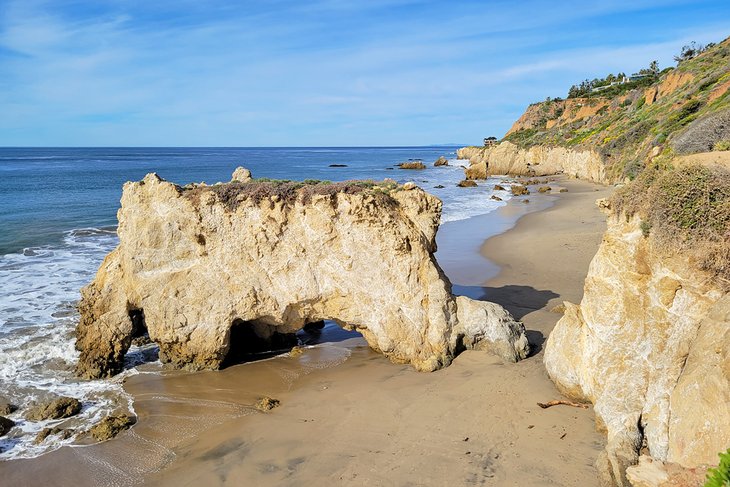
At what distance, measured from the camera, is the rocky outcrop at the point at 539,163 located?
5622 cm

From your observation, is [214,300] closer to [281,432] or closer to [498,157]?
[281,432]

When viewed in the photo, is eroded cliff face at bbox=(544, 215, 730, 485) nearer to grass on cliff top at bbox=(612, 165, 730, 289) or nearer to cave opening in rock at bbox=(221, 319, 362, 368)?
grass on cliff top at bbox=(612, 165, 730, 289)

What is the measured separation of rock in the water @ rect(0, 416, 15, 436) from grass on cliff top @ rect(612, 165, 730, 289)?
1296 centimetres

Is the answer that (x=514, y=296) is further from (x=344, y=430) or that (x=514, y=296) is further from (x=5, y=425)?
(x=5, y=425)

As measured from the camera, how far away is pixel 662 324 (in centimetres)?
805

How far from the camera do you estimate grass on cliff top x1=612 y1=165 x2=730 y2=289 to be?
7.27 m

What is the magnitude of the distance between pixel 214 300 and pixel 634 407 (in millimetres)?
9676

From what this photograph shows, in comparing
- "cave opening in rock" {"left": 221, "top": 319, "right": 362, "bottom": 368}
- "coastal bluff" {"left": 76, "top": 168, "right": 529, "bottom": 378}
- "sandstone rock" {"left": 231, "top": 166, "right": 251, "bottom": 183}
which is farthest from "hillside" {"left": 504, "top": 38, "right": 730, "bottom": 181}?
"sandstone rock" {"left": 231, "top": 166, "right": 251, "bottom": 183}

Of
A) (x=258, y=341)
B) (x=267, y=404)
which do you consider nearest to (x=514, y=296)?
(x=258, y=341)

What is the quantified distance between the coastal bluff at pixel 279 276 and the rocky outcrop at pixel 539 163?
44.2 metres

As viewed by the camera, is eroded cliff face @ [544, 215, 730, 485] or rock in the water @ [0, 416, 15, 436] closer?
eroded cliff face @ [544, 215, 730, 485]

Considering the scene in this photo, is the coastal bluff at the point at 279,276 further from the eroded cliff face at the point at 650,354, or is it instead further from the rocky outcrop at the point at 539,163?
the rocky outcrop at the point at 539,163

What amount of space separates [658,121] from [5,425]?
46363mm

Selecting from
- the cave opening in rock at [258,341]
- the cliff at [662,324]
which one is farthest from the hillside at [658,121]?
the cave opening in rock at [258,341]
